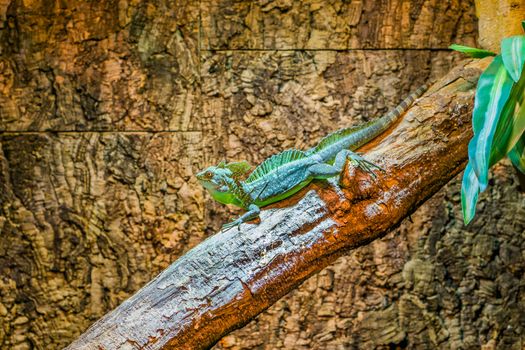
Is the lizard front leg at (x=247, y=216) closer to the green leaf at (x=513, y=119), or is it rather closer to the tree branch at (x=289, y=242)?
the tree branch at (x=289, y=242)

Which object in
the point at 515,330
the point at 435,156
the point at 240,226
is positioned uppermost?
the point at 435,156

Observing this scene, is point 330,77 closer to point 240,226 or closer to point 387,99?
point 387,99

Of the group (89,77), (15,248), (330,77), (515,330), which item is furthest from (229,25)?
(515,330)

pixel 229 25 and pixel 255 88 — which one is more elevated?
pixel 229 25

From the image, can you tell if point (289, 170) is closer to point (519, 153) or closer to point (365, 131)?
point (365, 131)

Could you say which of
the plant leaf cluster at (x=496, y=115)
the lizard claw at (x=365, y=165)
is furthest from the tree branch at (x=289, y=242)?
the plant leaf cluster at (x=496, y=115)

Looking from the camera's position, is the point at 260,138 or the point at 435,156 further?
the point at 260,138

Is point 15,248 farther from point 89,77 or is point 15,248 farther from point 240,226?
point 240,226
